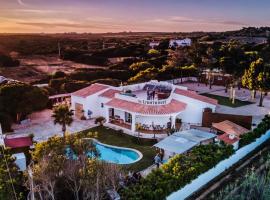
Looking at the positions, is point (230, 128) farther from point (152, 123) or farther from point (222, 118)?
point (152, 123)

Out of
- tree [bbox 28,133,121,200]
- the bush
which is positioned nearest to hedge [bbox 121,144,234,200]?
tree [bbox 28,133,121,200]

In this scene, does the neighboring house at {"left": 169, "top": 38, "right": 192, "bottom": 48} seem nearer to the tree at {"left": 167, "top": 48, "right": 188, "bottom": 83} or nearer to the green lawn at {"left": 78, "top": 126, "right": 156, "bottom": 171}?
the tree at {"left": 167, "top": 48, "right": 188, "bottom": 83}

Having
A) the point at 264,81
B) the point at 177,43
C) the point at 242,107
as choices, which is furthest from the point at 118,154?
the point at 177,43

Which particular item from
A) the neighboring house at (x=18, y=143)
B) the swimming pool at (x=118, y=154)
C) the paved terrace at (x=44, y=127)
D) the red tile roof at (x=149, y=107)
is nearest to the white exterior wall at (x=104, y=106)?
the red tile roof at (x=149, y=107)

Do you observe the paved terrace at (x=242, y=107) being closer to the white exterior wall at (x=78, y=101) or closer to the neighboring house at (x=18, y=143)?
the white exterior wall at (x=78, y=101)

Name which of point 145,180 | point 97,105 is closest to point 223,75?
point 97,105

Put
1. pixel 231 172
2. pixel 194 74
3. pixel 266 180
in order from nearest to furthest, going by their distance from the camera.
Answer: pixel 266 180, pixel 231 172, pixel 194 74

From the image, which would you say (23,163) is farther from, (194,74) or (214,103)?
(194,74)
